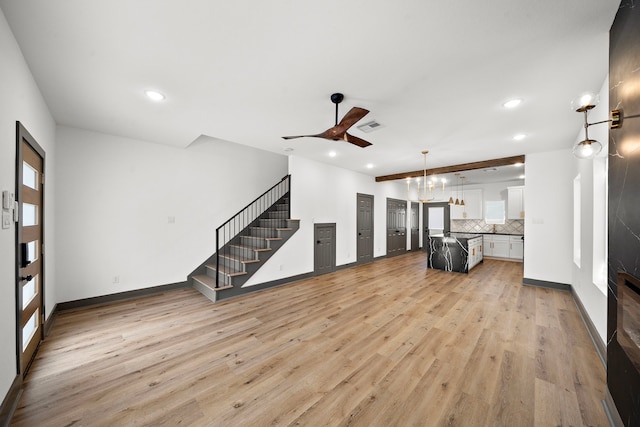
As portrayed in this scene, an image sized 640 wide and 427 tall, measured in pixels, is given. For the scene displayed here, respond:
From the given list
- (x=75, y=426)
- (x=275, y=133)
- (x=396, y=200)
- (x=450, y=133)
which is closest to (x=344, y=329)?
(x=75, y=426)

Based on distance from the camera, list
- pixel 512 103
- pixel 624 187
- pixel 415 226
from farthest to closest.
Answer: pixel 415 226, pixel 512 103, pixel 624 187

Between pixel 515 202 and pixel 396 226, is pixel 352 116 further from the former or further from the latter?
pixel 515 202

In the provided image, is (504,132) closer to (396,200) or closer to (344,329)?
(344,329)

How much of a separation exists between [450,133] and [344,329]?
129 inches

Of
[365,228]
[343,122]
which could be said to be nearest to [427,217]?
[365,228]

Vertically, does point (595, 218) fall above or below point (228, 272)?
above

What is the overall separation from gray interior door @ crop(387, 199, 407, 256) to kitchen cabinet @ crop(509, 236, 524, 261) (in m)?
3.26

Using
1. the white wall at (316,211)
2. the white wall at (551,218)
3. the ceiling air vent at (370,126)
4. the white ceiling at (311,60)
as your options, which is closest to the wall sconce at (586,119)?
the white ceiling at (311,60)

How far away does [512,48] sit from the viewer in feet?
6.36

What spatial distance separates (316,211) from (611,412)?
197 inches

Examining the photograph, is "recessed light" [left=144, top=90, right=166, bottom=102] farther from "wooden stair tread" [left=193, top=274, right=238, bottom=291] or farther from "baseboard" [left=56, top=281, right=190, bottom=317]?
"baseboard" [left=56, top=281, right=190, bottom=317]

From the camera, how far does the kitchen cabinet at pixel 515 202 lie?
776cm

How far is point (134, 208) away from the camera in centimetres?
427

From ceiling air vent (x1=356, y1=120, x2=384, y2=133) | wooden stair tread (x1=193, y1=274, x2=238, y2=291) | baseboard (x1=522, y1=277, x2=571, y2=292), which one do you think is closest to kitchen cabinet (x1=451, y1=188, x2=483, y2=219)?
baseboard (x1=522, y1=277, x2=571, y2=292)
